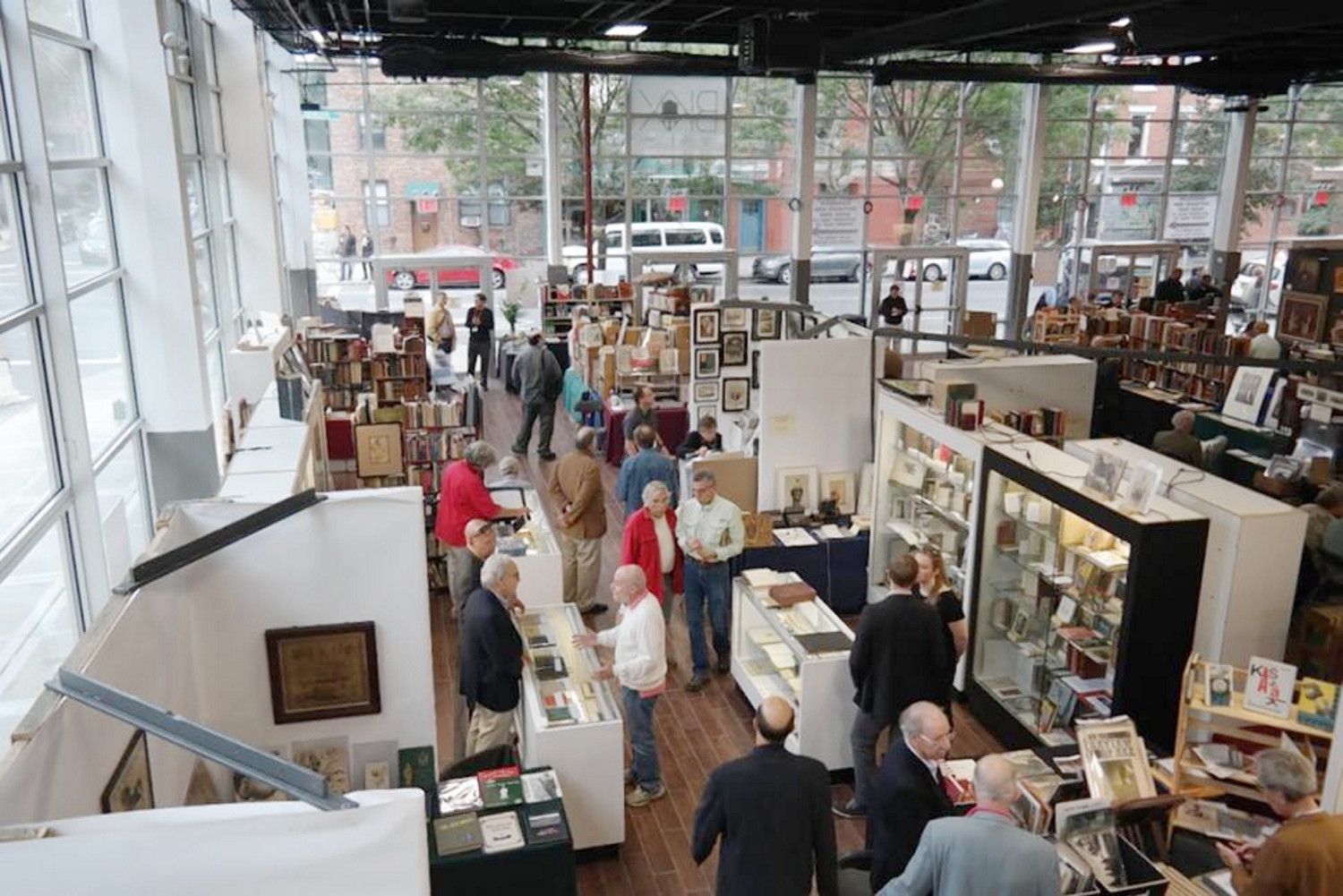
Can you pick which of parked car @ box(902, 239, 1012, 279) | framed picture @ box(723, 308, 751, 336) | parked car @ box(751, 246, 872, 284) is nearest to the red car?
parked car @ box(751, 246, 872, 284)

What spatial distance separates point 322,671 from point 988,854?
2.83 meters

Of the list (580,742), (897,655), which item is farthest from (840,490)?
(580,742)

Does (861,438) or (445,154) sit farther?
(445,154)

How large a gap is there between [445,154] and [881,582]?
1289 centimetres

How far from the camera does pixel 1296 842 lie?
3.88 meters

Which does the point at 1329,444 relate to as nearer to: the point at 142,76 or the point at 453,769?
the point at 453,769

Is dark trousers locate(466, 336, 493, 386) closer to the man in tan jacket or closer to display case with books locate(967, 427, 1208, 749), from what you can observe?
the man in tan jacket

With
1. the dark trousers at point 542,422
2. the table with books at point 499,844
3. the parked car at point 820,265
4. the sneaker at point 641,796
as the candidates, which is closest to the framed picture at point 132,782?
the table with books at point 499,844

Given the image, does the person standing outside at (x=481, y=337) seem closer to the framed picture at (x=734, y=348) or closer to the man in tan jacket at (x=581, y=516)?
the framed picture at (x=734, y=348)

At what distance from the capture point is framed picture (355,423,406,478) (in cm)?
973

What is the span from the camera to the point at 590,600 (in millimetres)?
8656

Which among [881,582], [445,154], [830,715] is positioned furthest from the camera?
[445,154]

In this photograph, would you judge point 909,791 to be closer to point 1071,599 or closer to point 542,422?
point 1071,599

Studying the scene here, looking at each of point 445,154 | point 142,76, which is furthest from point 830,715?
point 445,154
